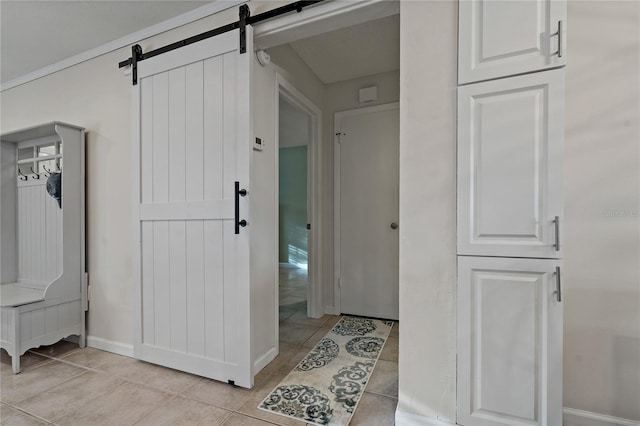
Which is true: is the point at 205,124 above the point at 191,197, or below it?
above

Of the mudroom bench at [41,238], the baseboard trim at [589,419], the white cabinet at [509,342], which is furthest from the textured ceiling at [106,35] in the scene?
the baseboard trim at [589,419]

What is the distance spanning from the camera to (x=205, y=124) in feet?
6.04

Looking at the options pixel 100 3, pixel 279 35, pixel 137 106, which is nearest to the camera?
pixel 279 35

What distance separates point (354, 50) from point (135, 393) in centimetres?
297

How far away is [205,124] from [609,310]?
2343mm

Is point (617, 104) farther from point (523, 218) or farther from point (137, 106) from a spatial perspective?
point (137, 106)

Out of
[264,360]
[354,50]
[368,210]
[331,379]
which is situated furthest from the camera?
[368,210]

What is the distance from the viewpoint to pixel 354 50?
246cm

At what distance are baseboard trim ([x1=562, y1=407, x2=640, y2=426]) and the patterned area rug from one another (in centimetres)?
98

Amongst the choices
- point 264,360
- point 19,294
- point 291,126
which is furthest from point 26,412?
point 291,126

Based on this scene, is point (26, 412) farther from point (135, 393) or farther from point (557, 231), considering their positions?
point (557, 231)

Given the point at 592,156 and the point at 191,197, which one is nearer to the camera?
the point at 592,156

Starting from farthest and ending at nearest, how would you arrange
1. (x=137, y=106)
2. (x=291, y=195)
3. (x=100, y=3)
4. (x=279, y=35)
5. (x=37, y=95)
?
(x=291, y=195) → (x=37, y=95) → (x=137, y=106) → (x=100, y=3) → (x=279, y=35)

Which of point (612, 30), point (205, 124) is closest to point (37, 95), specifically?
point (205, 124)
